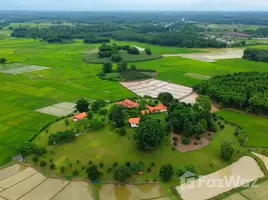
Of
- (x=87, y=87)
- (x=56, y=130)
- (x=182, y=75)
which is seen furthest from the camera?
(x=182, y=75)

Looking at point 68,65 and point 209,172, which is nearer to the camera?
point 209,172

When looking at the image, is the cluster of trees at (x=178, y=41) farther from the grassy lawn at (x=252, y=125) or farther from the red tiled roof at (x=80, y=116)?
the red tiled roof at (x=80, y=116)

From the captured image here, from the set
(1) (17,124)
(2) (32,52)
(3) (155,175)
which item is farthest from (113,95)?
(2) (32,52)

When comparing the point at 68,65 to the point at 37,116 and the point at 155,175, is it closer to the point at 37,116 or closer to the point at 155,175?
the point at 37,116

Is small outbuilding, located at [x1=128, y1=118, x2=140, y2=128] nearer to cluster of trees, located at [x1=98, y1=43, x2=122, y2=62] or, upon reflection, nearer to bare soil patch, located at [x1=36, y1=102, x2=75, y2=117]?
bare soil patch, located at [x1=36, y1=102, x2=75, y2=117]

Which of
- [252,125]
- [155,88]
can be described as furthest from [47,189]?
[155,88]

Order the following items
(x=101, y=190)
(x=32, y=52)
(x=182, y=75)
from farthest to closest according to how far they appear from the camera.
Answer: (x=32, y=52) < (x=182, y=75) < (x=101, y=190)
